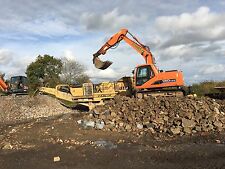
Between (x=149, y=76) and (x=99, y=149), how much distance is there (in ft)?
29.0

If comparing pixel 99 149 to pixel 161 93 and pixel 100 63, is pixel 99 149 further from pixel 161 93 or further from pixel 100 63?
pixel 100 63

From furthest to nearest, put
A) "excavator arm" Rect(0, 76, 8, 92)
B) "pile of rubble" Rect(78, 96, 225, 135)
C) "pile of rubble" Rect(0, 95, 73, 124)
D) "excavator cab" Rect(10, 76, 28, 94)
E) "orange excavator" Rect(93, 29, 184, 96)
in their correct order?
"excavator cab" Rect(10, 76, 28, 94) < "excavator arm" Rect(0, 76, 8, 92) < "pile of rubble" Rect(0, 95, 73, 124) < "orange excavator" Rect(93, 29, 184, 96) < "pile of rubble" Rect(78, 96, 225, 135)

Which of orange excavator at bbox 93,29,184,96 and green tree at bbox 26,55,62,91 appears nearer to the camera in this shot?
orange excavator at bbox 93,29,184,96

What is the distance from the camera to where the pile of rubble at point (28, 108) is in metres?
26.3

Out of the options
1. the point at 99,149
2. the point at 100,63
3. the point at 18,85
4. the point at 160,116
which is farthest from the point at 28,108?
the point at 99,149

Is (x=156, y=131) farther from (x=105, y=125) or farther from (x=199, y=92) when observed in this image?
(x=199, y=92)

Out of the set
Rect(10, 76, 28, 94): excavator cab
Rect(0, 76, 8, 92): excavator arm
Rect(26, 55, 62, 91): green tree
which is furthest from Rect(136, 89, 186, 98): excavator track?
Rect(26, 55, 62, 91): green tree

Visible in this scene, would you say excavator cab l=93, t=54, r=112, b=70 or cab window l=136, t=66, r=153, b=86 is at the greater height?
excavator cab l=93, t=54, r=112, b=70

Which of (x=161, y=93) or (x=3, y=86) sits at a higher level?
(x=3, y=86)

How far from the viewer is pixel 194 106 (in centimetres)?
1706

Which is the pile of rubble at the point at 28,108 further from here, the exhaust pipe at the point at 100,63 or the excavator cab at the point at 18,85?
the exhaust pipe at the point at 100,63

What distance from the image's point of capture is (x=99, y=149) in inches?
519

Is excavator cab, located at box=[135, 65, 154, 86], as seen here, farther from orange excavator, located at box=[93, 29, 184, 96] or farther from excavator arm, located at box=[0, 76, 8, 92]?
excavator arm, located at box=[0, 76, 8, 92]

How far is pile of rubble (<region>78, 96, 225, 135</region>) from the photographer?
15.8m
